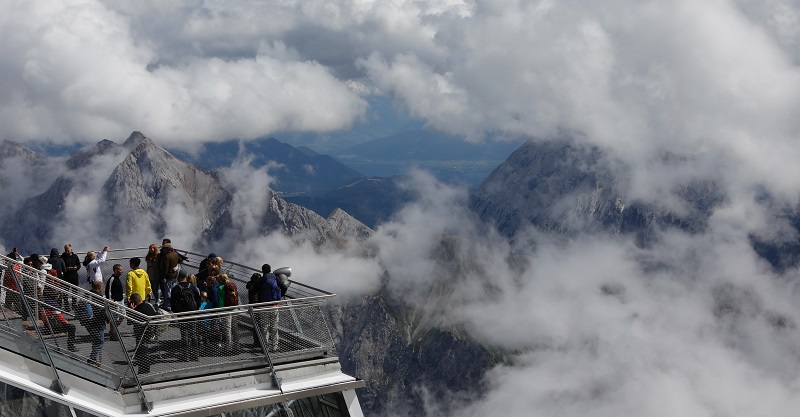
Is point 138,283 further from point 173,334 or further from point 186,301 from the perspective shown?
point 173,334

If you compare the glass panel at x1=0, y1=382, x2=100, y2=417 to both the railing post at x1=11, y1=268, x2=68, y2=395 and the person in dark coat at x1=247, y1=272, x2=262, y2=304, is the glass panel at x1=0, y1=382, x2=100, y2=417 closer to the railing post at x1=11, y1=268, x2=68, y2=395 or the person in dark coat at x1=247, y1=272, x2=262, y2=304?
the railing post at x1=11, y1=268, x2=68, y2=395

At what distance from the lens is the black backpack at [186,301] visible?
2106cm

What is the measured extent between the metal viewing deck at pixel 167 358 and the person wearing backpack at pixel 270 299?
48 mm

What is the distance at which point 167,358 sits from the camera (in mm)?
17953

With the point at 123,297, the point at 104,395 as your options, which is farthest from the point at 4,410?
the point at 123,297

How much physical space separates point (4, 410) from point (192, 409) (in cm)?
372

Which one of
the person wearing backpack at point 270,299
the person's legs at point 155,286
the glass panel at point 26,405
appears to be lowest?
the glass panel at point 26,405

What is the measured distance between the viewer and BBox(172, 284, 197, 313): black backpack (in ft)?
69.1

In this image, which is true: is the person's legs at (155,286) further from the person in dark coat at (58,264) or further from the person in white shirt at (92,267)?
the person in dark coat at (58,264)

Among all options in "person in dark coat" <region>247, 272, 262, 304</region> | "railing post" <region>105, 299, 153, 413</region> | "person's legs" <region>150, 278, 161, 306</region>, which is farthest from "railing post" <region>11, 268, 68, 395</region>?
"person's legs" <region>150, 278, 161, 306</region>

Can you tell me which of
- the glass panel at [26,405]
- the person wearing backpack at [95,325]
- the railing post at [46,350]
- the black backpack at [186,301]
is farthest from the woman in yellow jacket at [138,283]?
the glass panel at [26,405]

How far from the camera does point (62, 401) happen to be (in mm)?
15688

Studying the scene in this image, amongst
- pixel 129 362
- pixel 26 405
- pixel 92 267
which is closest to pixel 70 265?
pixel 92 267

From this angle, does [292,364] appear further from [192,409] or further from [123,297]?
[123,297]
